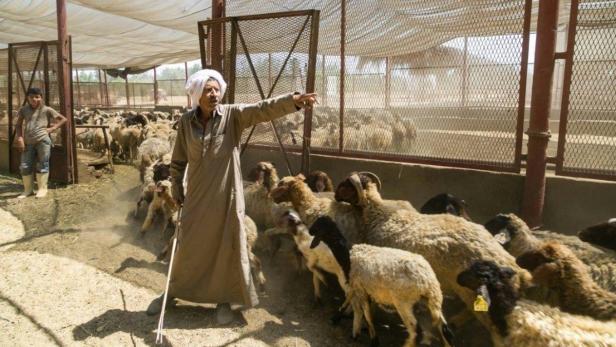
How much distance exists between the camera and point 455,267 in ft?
12.6

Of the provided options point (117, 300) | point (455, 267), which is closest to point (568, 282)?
point (455, 267)

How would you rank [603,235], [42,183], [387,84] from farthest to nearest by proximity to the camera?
1. [42,183]
2. [387,84]
3. [603,235]

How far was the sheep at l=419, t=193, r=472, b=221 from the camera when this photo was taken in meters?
4.89

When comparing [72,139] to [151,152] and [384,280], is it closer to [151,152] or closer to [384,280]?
[151,152]

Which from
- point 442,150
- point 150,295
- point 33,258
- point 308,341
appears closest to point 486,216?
point 442,150

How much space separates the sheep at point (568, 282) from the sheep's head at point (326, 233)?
1533mm

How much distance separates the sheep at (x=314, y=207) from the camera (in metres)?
4.91

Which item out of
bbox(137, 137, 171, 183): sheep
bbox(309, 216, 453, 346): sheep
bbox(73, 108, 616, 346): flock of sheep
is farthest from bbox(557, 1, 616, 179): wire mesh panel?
bbox(137, 137, 171, 183): sheep

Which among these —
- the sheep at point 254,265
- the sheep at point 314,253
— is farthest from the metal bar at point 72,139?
the sheep at point 314,253

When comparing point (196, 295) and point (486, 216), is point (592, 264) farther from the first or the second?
point (196, 295)

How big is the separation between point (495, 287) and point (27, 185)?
8776 millimetres

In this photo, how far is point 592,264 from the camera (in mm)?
3756

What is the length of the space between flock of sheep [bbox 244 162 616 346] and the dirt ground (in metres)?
0.29

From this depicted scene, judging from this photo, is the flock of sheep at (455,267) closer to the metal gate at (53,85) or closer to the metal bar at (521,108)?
the metal bar at (521,108)
